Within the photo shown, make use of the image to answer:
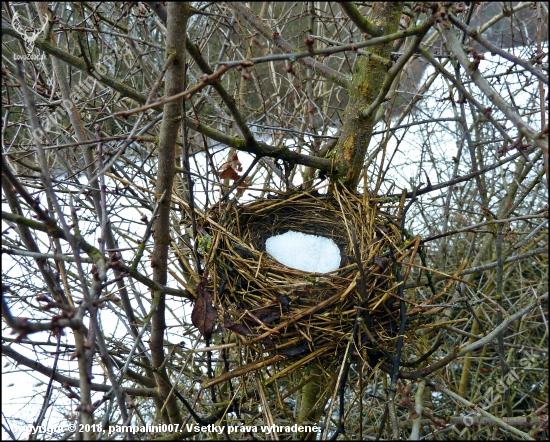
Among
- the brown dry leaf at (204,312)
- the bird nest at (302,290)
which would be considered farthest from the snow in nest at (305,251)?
the brown dry leaf at (204,312)

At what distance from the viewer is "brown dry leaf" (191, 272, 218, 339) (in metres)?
1.77

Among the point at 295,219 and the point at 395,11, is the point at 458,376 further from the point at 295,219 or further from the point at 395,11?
the point at 395,11

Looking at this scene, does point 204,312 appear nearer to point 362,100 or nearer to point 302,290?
point 302,290

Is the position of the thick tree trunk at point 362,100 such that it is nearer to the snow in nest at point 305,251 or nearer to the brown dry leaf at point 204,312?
the snow in nest at point 305,251

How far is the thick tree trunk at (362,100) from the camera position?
6.32 ft

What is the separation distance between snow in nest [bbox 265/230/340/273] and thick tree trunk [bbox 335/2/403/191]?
0.93ft

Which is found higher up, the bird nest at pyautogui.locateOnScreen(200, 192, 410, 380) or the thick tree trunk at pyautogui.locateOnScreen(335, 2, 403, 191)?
the thick tree trunk at pyautogui.locateOnScreen(335, 2, 403, 191)

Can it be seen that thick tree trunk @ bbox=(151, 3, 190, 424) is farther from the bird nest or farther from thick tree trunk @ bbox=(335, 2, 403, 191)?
thick tree trunk @ bbox=(335, 2, 403, 191)

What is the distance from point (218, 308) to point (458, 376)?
3016mm

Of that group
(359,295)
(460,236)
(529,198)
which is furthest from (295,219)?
(529,198)

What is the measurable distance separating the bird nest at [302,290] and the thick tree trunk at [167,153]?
19cm

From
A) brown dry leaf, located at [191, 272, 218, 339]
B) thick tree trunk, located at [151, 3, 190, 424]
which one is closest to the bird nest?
brown dry leaf, located at [191, 272, 218, 339]

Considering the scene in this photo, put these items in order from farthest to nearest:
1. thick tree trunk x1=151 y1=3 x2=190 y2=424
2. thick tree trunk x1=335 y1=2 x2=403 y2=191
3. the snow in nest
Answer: the snow in nest → thick tree trunk x1=335 y1=2 x2=403 y2=191 → thick tree trunk x1=151 y1=3 x2=190 y2=424

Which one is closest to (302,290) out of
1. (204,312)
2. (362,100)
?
(204,312)
